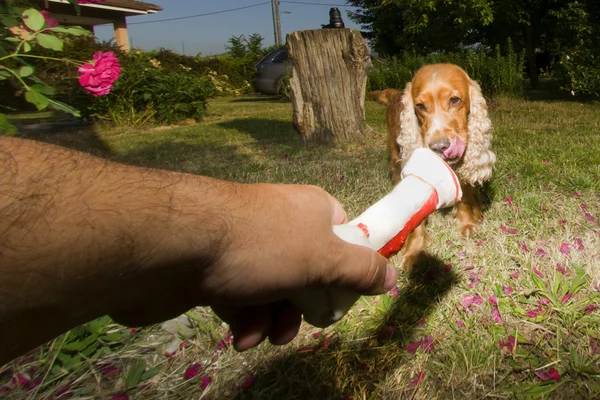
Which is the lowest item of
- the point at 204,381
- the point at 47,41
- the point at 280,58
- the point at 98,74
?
the point at 204,381

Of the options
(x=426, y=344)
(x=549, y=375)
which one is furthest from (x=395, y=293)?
(x=549, y=375)

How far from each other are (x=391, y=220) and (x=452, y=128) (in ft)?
5.65

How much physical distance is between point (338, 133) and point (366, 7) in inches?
969

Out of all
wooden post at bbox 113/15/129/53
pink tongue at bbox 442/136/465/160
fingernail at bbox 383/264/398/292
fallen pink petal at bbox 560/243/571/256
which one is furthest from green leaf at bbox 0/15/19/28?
wooden post at bbox 113/15/129/53

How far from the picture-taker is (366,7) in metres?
27.4

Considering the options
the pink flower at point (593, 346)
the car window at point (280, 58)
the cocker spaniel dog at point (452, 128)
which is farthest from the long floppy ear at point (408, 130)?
the car window at point (280, 58)

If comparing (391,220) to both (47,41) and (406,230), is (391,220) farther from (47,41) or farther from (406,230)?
(47,41)

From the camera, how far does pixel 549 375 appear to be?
4.54 ft

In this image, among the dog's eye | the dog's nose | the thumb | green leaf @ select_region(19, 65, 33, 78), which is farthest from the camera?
the dog's eye

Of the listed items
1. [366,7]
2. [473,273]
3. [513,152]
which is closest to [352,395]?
Answer: [473,273]

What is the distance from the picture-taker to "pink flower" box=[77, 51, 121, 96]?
2.74 m

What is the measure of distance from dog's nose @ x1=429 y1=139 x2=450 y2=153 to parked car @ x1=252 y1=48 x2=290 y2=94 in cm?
1327

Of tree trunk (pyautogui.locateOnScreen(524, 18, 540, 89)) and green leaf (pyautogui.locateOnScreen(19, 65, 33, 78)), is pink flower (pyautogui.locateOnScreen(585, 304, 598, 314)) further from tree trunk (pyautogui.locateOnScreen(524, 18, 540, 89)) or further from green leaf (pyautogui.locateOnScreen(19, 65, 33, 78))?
tree trunk (pyautogui.locateOnScreen(524, 18, 540, 89))

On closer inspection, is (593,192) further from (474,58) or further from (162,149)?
(474,58)
